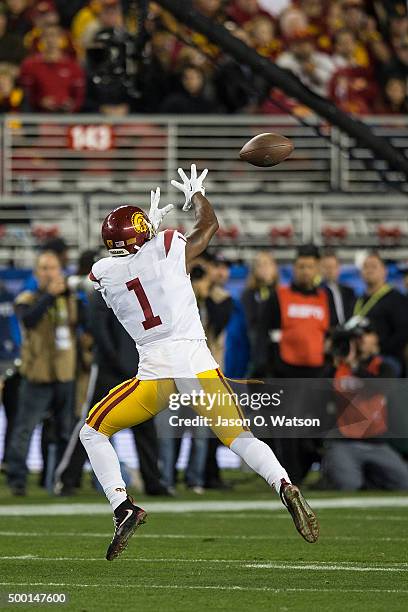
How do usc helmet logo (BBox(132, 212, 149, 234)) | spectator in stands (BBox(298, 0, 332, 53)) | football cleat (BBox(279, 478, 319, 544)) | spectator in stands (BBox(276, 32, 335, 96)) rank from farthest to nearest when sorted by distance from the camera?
spectator in stands (BBox(298, 0, 332, 53))
spectator in stands (BBox(276, 32, 335, 96))
usc helmet logo (BBox(132, 212, 149, 234))
football cleat (BBox(279, 478, 319, 544))

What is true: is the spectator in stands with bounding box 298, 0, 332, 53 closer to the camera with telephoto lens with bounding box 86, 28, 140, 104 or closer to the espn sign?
the espn sign

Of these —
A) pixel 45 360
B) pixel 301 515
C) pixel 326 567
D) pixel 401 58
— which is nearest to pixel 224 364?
pixel 45 360

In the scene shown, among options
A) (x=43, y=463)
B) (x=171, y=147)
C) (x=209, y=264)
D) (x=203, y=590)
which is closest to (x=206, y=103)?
(x=171, y=147)

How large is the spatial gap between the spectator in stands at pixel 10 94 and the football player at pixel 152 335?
808cm

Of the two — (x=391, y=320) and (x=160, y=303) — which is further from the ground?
(x=160, y=303)

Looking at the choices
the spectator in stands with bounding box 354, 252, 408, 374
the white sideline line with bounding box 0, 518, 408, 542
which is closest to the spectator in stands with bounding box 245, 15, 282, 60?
the spectator in stands with bounding box 354, 252, 408, 374

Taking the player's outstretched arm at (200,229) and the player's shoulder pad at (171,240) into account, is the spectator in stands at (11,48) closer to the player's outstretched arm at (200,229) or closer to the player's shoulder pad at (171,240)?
the player's outstretched arm at (200,229)

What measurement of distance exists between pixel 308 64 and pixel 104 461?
979 centimetres

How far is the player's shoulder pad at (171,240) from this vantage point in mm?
8297

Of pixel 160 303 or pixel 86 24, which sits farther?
pixel 86 24

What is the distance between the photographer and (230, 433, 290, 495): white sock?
782 centimetres

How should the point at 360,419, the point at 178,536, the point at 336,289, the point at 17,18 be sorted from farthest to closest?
the point at 17,18 → the point at 336,289 → the point at 360,419 → the point at 178,536

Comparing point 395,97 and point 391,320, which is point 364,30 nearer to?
point 395,97

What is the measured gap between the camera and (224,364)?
14141 millimetres
